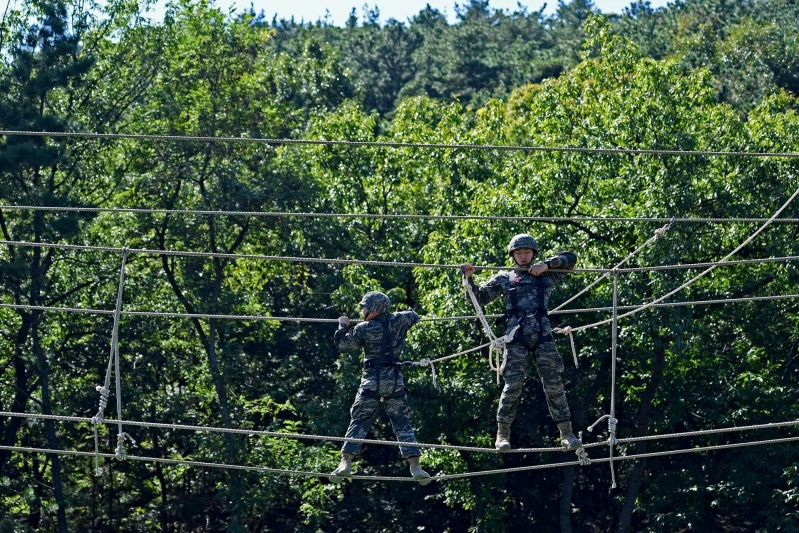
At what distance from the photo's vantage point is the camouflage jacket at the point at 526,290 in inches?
417

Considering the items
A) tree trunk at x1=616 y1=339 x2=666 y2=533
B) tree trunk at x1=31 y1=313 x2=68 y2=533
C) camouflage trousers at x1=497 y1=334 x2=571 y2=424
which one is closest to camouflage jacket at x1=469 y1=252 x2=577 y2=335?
camouflage trousers at x1=497 y1=334 x2=571 y2=424

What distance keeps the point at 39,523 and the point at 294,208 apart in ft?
29.1

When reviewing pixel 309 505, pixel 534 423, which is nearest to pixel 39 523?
pixel 309 505

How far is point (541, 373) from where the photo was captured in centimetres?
1077

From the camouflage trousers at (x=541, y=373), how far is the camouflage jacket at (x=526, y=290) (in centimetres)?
16

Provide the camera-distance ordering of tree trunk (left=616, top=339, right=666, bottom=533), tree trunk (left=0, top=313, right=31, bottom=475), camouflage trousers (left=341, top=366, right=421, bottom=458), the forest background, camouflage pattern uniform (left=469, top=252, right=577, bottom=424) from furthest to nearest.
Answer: tree trunk (left=0, top=313, right=31, bottom=475) < tree trunk (left=616, top=339, right=666, bottom=533) < the forest background < camouflage trousers (left=341, top=366, right=421, bottom=458) < camouflage pattern uniform (left=469, top=252, right=577, bottom=424)

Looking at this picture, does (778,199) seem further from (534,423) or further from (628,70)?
(534,423)

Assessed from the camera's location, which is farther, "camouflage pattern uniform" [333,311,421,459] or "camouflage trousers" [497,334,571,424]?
"camouflage pattern uniform" [333,311,421,459]

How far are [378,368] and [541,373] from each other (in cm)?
132

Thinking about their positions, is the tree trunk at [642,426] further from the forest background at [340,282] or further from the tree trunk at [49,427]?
the tree trunk at [49,427]

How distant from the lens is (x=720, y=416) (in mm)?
26547

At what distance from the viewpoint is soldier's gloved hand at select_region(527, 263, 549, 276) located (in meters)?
10.5

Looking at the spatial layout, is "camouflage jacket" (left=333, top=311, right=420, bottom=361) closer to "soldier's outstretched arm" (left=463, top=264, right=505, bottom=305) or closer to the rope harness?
the rope harness

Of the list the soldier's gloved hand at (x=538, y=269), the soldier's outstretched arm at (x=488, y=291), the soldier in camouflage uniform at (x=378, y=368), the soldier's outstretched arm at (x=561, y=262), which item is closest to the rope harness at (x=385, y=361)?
the soldier in camouflage uniform at (x=378, y=368)
